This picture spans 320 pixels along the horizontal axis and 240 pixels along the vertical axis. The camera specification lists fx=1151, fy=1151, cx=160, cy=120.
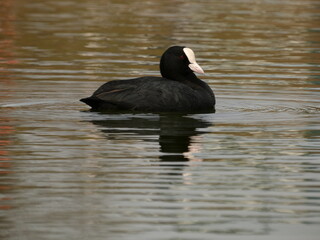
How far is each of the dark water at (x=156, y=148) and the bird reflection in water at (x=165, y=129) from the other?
1 cm

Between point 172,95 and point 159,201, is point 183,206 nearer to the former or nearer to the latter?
point 159,201

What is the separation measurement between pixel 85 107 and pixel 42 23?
15.1m

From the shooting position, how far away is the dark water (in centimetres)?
850

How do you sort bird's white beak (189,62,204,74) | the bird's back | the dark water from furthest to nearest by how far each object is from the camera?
bird's white beak (189,62,204,74), the bird's back, the dark water

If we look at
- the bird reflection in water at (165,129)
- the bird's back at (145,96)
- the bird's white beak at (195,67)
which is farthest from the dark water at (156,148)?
the bird's white beak at (195,67)

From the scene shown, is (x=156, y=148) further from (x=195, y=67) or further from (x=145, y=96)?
(x=195, y=67)

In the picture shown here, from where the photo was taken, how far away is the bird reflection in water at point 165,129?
1170cm

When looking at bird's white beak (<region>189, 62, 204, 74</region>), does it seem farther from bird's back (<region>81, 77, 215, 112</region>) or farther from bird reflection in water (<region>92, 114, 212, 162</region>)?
bird reflection in water (<region>92, 114, 212, 162</region>)

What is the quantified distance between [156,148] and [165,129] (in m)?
1.52

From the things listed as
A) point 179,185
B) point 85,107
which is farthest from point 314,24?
point 179,185

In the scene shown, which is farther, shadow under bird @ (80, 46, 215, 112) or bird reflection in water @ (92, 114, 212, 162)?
shadow under bird @ (80, 46, 215, 112)

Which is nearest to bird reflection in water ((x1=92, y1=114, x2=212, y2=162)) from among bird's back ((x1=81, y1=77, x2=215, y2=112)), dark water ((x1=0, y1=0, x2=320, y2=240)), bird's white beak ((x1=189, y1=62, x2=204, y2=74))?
dark water ((x1=0, y1=0, x2=320, y2=240))

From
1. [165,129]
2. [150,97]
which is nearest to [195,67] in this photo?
[150,97]

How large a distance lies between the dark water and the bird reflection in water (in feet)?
0.05
